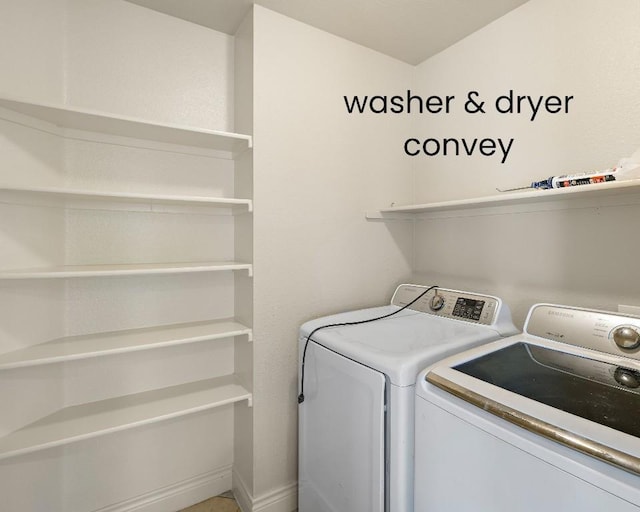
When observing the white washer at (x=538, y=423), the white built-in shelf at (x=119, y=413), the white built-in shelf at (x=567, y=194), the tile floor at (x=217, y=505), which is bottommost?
the tile floor at (x=217, y=505)

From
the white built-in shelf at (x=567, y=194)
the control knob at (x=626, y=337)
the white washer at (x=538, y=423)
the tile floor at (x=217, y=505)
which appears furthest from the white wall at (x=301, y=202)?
the control knob at (x=626, y=337)

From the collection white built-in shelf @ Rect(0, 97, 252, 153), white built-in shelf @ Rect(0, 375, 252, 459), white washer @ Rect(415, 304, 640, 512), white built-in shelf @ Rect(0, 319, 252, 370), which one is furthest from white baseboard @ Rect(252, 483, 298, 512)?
white built-in shelf @ Rect(0, 97, 252, 153)

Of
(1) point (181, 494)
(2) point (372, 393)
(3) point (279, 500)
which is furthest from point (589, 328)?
(1) point (181, 494)

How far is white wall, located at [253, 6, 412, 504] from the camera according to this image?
1549mm

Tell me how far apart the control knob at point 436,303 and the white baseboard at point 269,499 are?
1186 millimetres

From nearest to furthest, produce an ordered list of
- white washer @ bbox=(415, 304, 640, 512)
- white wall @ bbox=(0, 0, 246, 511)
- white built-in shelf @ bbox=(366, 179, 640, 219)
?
white washer @ bbox=(415, 304, 640, 512) < white built-in shelf @ bbox=(366, 179, 640, 219) < white wall @ bbox=(0, 0, 246, 511)

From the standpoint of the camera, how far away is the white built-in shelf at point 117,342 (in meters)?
1.15

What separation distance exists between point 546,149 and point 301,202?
1192 millimetres

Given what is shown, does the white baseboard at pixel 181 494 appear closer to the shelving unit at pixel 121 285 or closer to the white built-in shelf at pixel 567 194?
the shelving unit at pixel 121 285

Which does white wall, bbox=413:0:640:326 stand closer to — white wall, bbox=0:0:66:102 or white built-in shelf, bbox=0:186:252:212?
white built-in shelf, bbox=0:186:252:212

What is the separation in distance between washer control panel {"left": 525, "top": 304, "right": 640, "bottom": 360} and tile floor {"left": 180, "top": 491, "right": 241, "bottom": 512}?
5.61 feet

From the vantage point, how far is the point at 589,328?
3.65 ft

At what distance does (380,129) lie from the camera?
1951mm

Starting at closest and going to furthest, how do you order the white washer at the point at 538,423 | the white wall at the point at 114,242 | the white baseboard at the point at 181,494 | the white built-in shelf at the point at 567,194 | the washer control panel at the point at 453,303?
the white washer at the point at 538,423
the white built-in shelf at the point at 567,194
the white wall at the point at 114,242
the washer control panel at the point at 453,303
the white baseboard at the point at 181,494
